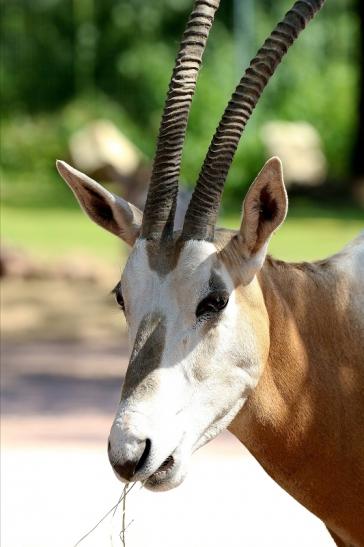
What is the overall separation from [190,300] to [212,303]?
80 mm

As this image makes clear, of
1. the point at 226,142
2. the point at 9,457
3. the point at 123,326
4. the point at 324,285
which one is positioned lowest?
the point at 123,326

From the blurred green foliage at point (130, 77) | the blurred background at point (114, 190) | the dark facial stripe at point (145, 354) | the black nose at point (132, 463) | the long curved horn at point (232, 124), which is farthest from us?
the blurred green foliage at point (130, 77)

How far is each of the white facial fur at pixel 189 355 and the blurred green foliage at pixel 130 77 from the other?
24259 millimetres

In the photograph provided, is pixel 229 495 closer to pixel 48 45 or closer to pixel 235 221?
pixel 235 221

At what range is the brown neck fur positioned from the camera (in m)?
4.82

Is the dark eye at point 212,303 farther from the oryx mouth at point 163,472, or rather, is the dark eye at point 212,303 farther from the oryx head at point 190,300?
the oryx mouth at point 163,472

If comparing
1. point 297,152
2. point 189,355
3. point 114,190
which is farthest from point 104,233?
point 189,355

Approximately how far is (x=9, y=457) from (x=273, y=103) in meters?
25.2

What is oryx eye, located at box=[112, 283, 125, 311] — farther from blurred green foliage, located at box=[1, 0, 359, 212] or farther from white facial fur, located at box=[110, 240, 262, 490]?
blurred green foliage, located at box=[1, 0, 359, 212]

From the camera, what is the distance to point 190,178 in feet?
90.6

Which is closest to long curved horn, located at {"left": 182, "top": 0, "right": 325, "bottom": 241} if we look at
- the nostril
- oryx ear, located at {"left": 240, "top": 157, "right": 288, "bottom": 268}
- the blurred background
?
oryx ear, located at {"left": 240, "top": 157, "right": 288, "bottom": 268}

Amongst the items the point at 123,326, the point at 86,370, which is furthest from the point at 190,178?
the point at 86,370

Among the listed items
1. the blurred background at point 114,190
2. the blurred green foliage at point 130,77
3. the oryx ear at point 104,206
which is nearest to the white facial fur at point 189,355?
the oryx ear at point 104,206

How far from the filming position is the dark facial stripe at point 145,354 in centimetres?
440
